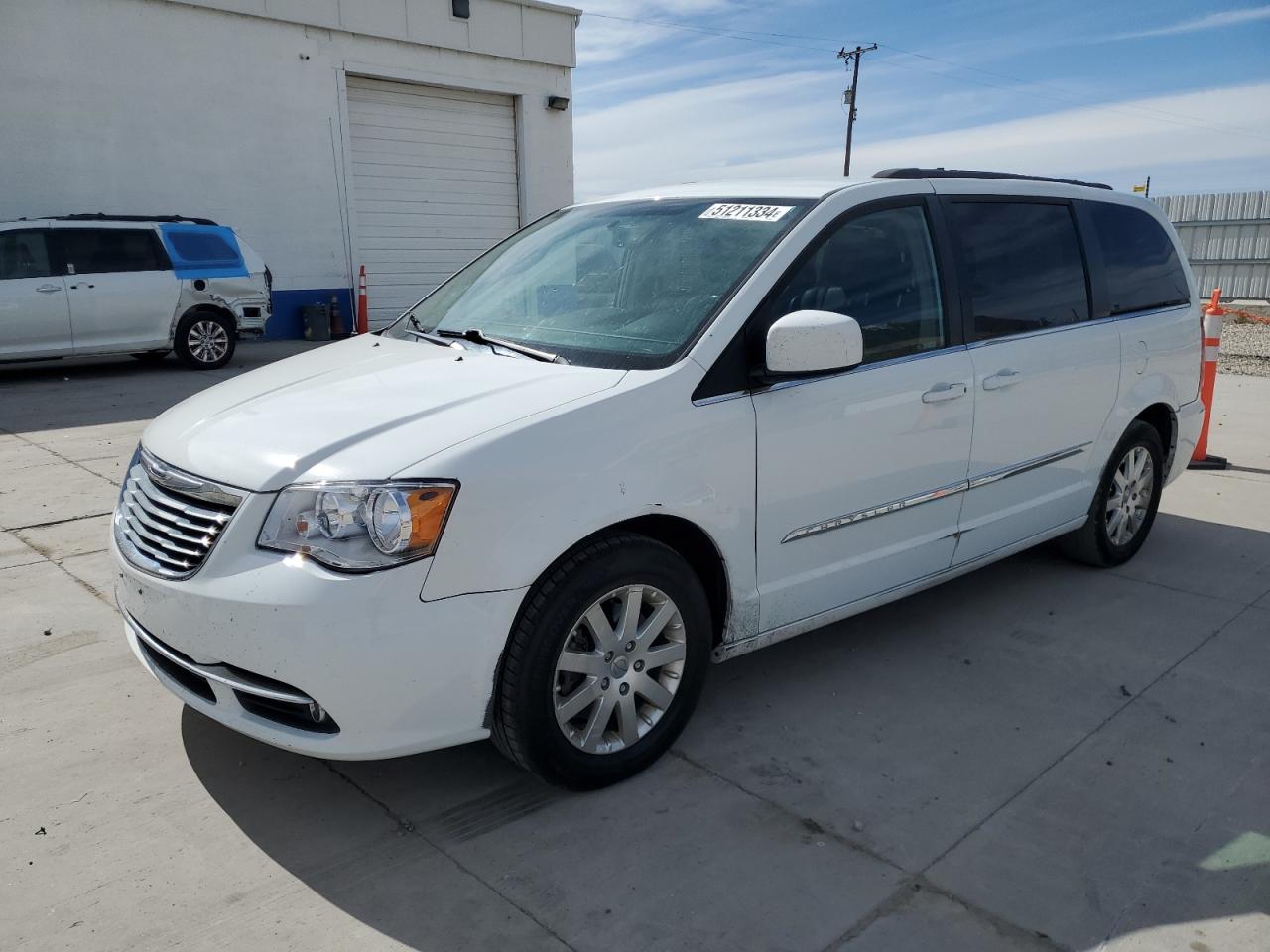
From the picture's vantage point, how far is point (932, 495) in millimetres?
3768

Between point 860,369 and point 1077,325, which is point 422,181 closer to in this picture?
point 1077,325

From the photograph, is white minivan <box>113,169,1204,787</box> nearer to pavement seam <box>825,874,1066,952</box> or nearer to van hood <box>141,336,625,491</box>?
van hood <box>141,336,625,491</box>

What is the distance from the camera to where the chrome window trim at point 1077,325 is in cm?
396

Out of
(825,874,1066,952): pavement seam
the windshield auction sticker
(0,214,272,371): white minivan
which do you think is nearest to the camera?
(825,874,1066,952): pavement seam

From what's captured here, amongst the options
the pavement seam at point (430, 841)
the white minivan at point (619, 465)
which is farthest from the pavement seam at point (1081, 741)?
the pavement seam at point (430, 841)

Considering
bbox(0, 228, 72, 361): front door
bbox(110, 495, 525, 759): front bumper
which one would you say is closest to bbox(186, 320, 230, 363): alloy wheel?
bbox(0, 228, 72, 361): front door

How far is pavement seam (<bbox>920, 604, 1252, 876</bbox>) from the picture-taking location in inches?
110

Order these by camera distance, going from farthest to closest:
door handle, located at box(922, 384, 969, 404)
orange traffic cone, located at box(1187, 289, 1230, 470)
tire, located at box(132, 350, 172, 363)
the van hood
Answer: tire, located at box(132, 350, 172, 363)
orange traffic cone, located at box(1187, 289, 1230, 470)
door handle, located at box(922, 384, 969, 404)
the van hood

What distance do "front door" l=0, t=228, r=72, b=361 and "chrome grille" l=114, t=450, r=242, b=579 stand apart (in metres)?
9.26

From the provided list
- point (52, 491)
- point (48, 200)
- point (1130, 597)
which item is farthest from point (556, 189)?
point (1130, 597)

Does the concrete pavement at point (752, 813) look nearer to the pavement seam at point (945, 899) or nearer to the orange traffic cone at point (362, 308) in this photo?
the pavement seam at point (945, 899)

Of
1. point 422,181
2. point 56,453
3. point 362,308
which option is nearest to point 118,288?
point 56,453

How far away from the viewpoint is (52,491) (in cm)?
627

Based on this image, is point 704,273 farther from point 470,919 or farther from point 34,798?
point 34,798
